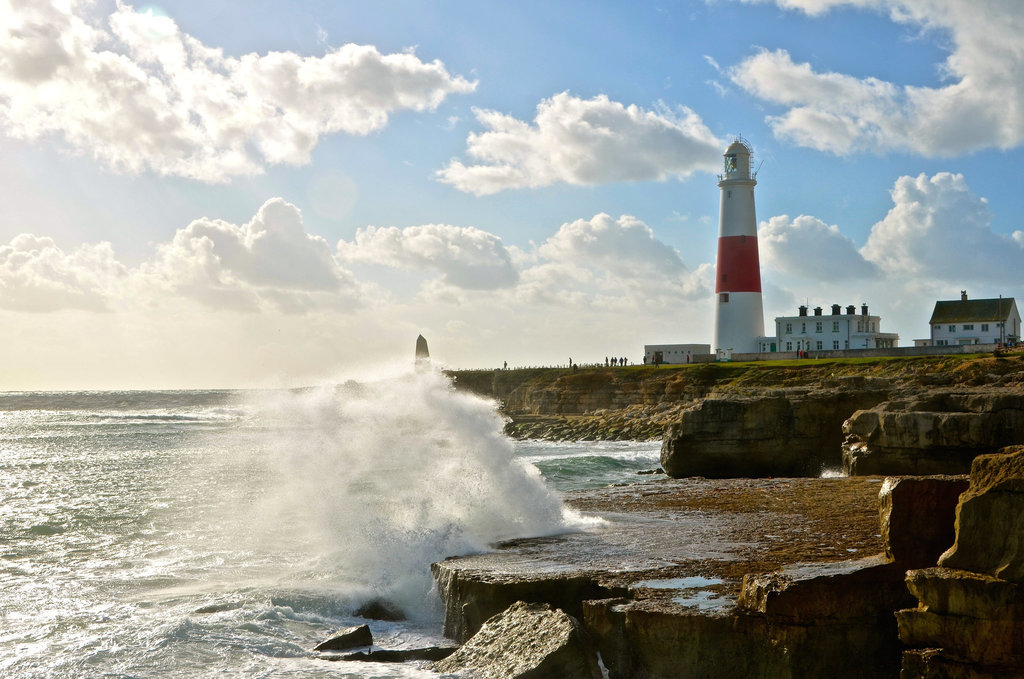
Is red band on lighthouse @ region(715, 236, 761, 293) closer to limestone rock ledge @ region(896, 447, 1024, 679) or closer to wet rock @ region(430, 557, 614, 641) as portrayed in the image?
wet rock @ region(430, 557, 614, 641)

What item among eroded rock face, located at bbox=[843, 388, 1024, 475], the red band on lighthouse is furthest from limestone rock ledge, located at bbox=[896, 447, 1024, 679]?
the red band on lighthouse

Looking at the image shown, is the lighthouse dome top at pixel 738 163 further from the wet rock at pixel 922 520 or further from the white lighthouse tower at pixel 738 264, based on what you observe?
the wet rock at pixel 922 520

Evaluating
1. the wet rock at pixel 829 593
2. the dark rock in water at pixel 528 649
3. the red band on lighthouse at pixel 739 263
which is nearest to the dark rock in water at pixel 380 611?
the dark rock in water at pixel 528 649

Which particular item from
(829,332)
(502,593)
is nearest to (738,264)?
(829,332)

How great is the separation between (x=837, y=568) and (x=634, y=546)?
3.07m

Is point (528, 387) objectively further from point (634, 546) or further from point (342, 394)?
point (634, 546)

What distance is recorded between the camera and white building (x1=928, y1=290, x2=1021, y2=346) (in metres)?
50.9

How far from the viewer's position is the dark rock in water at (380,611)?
847cm

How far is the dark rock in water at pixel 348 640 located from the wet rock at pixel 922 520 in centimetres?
416

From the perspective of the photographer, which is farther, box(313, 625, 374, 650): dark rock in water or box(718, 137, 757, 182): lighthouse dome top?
box(718, 137, 757, 182): lighthouse dome top

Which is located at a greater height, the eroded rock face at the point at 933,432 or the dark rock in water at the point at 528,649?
the eroded rock face at the point at 933,432

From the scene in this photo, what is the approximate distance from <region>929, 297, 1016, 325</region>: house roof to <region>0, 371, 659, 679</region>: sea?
129ft

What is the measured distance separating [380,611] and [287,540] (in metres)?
4.29

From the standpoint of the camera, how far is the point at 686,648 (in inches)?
239
